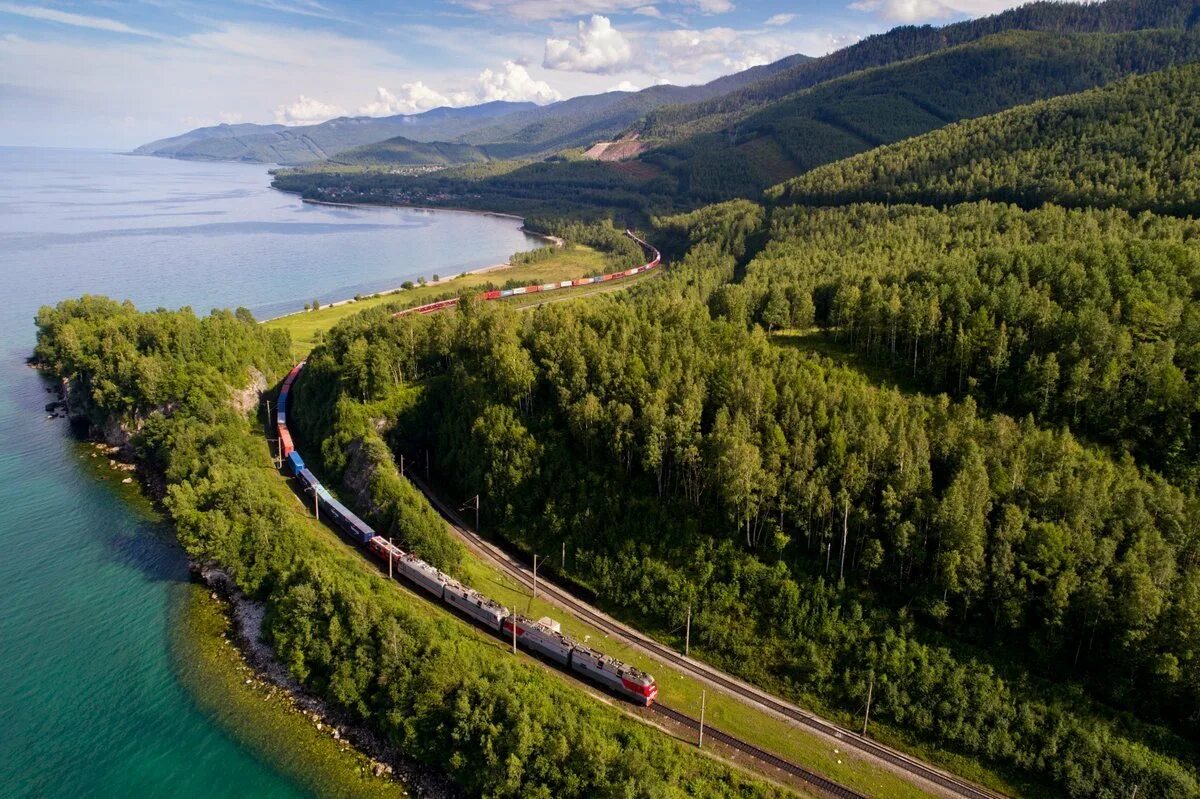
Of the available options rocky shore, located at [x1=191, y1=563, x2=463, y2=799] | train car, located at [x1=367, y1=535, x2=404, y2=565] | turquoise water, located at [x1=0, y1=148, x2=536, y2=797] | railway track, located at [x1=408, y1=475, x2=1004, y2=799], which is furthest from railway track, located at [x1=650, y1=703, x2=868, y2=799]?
train car, located at [x1=367, y1=535, x2=404, y2=565]

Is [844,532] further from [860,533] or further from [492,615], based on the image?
[492,615]

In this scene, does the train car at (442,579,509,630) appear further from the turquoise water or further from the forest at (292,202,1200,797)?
the turquoise water

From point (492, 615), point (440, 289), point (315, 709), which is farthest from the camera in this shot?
point (440, 289)

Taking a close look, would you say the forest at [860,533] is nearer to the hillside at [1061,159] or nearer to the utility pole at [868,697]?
the utility pole at [868,697]

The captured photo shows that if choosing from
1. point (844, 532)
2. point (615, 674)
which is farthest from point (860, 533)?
point (615, 674)

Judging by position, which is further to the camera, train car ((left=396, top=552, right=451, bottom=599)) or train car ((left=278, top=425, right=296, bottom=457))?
train car ((left=278, top=425, right=296, bottom=457))

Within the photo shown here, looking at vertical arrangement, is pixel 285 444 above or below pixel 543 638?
above
